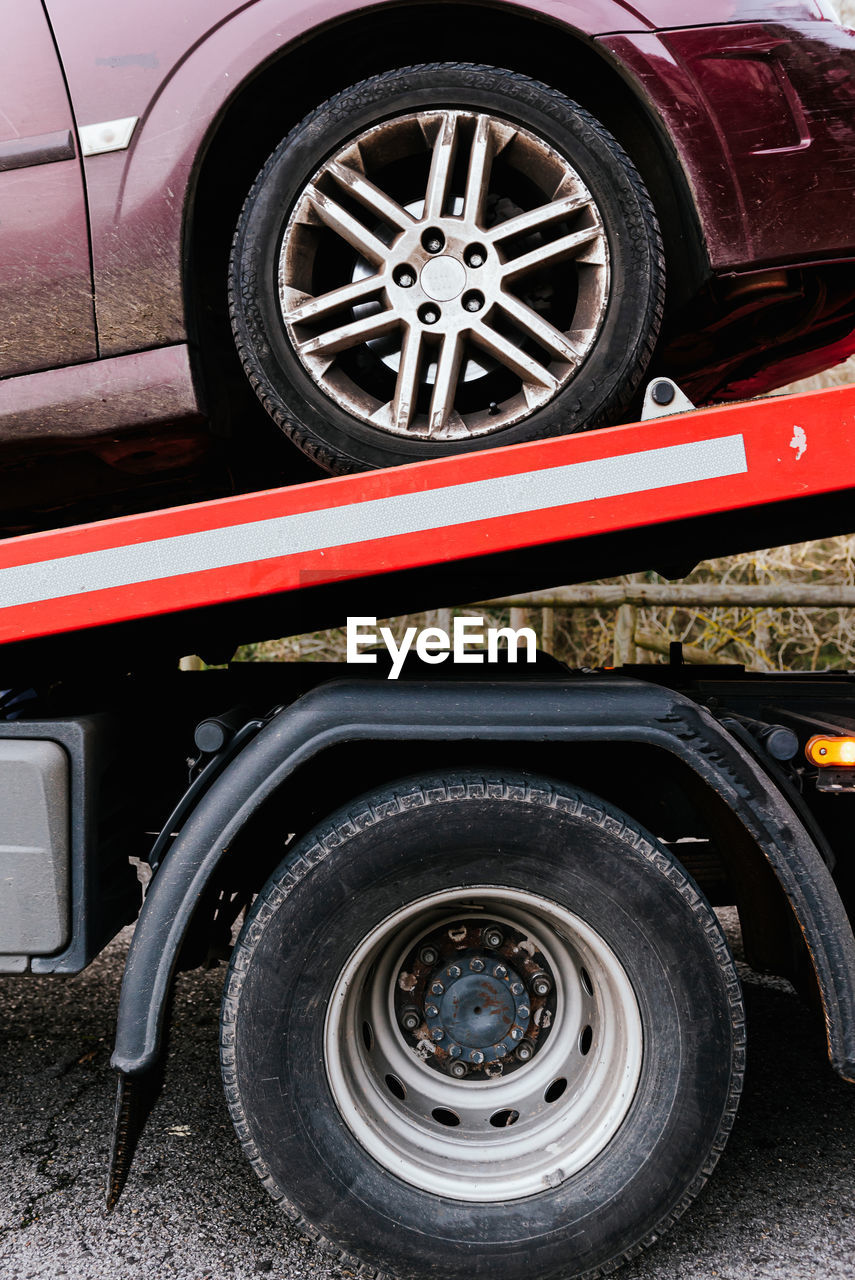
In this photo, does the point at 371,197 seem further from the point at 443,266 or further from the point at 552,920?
the point at 552,920

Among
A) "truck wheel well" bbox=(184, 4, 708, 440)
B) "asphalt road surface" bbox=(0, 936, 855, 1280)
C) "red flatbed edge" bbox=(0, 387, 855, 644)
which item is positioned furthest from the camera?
"truck wheel well" bbox=(184, 4, 708, 440)

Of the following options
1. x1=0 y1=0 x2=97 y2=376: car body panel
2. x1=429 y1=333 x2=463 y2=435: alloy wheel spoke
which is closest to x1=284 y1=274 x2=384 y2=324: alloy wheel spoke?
x1=429 y1=333 x2=463 y2=435: alloy wheel spoke

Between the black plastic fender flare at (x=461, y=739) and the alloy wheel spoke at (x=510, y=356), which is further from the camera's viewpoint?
the alloy wheel spoke at (x=510, y=356)

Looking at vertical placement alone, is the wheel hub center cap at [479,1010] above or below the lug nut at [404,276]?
below

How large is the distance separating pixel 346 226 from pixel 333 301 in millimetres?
162

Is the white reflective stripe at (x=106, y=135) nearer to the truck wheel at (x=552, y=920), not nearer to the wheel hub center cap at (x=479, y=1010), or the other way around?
the truck wheel at (x=552, y=920)

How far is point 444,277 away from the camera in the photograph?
1.97 metres

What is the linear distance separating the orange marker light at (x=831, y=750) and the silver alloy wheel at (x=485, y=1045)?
58 centimetres

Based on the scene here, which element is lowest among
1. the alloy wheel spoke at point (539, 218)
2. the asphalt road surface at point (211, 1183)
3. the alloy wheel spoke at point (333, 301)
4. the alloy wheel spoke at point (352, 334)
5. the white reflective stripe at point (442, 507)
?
the asphalt road surface at point (211, 1183)

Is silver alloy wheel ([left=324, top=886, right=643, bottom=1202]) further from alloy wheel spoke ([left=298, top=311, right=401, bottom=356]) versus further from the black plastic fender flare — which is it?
alloy wheel spoke ([left=298, top=311, right=401, bottom=356])

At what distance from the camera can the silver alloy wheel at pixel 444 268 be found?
196 centimetres

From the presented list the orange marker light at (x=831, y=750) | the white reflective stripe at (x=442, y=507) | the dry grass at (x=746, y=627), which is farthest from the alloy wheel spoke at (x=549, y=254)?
the dry grass at (x=746, y=627)

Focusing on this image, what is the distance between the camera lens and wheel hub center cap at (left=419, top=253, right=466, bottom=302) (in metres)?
1.97

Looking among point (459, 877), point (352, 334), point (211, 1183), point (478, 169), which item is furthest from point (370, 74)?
point (211, 1183)
